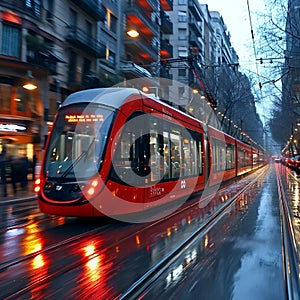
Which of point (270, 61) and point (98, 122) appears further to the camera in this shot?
point (270, 61)

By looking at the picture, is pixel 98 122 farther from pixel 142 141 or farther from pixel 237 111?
pixel 237 111

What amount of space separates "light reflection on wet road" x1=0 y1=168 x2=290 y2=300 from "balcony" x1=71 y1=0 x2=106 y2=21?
18.9 meters

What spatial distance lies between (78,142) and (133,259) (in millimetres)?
3521

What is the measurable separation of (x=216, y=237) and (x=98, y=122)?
11.9 ft

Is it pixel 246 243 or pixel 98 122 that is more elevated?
pixel 98 122

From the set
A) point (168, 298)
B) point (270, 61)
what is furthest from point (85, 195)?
point (270, 61)

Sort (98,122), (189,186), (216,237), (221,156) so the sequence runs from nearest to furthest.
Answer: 1. (216,237)
2. (98,122)
3. (189,186)
4. (221,156)

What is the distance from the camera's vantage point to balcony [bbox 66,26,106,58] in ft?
81.0

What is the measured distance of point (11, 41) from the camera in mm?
20078

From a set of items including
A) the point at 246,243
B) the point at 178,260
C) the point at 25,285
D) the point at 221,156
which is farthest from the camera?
the point at 221,156

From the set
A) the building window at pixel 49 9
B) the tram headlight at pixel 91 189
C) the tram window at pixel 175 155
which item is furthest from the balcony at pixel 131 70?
the tram headlight at pixel 91 189

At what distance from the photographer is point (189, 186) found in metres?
14.5

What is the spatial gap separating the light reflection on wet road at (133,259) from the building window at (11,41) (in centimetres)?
1245

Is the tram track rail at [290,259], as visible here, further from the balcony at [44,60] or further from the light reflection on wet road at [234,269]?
the balcony at [44,60]
